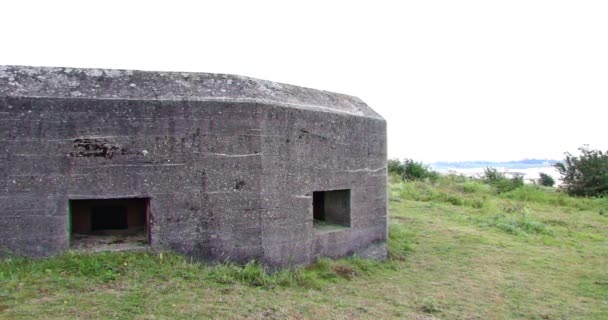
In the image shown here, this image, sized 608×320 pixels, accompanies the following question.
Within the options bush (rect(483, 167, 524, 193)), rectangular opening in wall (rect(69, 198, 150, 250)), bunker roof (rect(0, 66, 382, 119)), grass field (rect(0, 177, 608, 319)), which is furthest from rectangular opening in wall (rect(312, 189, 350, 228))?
bush (rect(483, 167, 524, 193))

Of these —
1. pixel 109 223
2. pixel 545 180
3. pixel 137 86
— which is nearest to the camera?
pixel 137 86

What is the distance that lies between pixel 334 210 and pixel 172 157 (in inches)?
99.7

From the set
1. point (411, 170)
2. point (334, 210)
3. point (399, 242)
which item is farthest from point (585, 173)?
point (334, 210)

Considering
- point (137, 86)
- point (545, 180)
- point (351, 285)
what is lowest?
point (351, 285)

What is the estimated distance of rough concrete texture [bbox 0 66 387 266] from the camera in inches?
167

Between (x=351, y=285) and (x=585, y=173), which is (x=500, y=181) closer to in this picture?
(x=585, y=173)

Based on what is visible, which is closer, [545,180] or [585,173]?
[585,173]

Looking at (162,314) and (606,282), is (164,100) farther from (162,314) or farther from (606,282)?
(606,282)

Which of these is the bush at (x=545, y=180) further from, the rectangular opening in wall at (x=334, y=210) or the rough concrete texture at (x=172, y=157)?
the rough concrete texture at (x=172, y=157)

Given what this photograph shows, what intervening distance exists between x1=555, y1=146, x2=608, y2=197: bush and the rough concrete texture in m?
16.4

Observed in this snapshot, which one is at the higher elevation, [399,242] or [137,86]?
[137,86]

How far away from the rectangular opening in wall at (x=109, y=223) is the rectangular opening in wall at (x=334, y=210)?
221cm

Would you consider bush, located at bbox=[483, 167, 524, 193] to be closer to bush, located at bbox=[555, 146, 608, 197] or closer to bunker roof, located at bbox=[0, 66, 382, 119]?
bush, located at bbox=[555, 146, 608, 197]

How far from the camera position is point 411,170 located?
2158 centimetres
